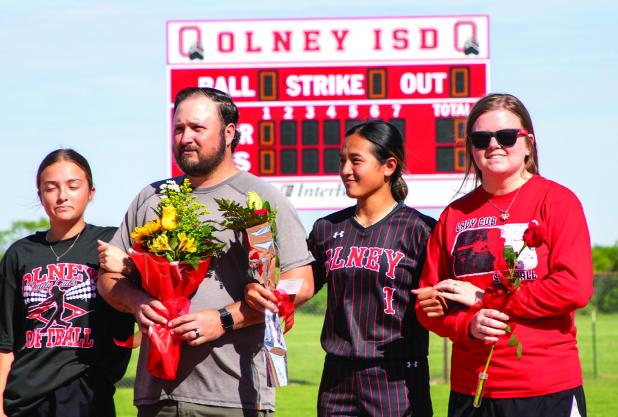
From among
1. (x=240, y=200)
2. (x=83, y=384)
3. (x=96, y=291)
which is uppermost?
(x=240, y=200)

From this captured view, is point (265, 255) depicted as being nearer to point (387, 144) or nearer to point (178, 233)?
point (178, 233)

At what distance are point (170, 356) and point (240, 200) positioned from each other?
2.44ft

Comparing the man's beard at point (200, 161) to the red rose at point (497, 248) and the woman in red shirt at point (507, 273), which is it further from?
the red rose at point (497, 248)

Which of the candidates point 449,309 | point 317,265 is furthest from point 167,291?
point 449,309

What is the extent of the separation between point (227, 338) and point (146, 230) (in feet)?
1.90

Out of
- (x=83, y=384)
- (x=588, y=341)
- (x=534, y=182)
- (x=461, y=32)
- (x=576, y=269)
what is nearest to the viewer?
(x=576, y=269)

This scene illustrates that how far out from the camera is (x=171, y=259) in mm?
4332

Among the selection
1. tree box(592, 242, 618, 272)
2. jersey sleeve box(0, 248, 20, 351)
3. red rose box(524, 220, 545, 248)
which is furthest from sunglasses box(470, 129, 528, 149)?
tree box(592, 242, 618, 272)

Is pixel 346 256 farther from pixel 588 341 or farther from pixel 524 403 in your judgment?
pixel 588 341

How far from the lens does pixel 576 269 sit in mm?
3932

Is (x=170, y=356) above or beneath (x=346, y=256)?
beneath

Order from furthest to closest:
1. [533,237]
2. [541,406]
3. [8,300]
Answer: [8,300] < [541,406] < [533,237]

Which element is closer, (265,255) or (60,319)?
(265,255)

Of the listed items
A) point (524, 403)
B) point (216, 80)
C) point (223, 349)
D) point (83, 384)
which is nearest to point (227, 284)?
point (223, 349)
